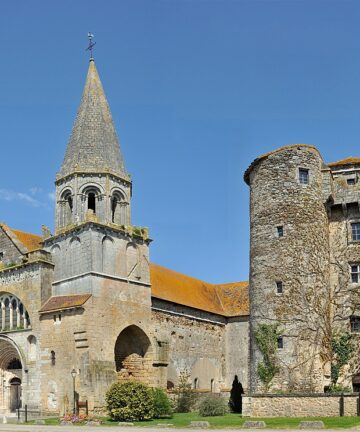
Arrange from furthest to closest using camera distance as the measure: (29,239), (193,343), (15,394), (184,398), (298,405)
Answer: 1. (193,343)
2. (29,239)
3. (15,394)
4. (184,398)
5. (298,405)

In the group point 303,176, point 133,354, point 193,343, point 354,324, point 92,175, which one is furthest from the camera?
point 193,343

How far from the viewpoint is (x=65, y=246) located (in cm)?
4584

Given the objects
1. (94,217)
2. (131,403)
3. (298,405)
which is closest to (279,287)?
(298,405)

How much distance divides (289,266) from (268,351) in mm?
4756

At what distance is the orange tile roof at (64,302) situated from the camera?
140 ft

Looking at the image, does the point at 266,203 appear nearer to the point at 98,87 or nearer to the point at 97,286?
the point at 97,286

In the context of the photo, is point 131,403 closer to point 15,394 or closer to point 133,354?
point 133,354

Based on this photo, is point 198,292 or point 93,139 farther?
point 198,292

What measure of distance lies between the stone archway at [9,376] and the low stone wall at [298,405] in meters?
19.8

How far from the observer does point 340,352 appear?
36812 mm

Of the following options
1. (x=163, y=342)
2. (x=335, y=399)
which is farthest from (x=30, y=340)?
(x=335, y=399)

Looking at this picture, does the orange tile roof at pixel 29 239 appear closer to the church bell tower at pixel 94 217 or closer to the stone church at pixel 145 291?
the stone church at pixel 145 291

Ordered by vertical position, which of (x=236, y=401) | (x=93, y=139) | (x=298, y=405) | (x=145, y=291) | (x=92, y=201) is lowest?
(x=236, y=401)

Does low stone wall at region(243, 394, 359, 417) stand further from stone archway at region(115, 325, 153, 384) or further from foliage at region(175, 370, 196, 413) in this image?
stone archway at region(115, 325, 153, 384)
